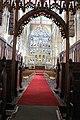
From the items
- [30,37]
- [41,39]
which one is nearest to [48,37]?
[41,39]

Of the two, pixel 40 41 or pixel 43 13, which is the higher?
pixel 40 41

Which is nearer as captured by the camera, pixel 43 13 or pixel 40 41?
pixel 43 13

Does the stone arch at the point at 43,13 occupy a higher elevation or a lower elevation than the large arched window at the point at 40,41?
lower

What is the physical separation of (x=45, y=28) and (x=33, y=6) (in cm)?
3036

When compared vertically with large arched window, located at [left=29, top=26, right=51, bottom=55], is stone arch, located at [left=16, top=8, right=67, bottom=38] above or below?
below

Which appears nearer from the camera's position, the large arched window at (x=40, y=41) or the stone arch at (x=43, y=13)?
the stone arch at (x=43, y=13)

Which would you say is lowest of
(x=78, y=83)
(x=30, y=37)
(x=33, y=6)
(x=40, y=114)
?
(x=40, y=114)

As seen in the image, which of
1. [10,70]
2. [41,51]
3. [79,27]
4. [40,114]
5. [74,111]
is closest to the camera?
[74,111]

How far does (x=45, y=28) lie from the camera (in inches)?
1420

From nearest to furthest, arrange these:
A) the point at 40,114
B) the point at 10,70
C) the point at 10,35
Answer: the point at 40,114 < the point at 10,70 < the point at 10,35

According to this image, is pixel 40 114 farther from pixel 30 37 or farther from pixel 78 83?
pixel 30 37

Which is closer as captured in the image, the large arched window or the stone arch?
the stone arch

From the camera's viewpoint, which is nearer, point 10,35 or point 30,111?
point 30,111

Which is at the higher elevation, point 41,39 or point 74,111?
point 41,39
